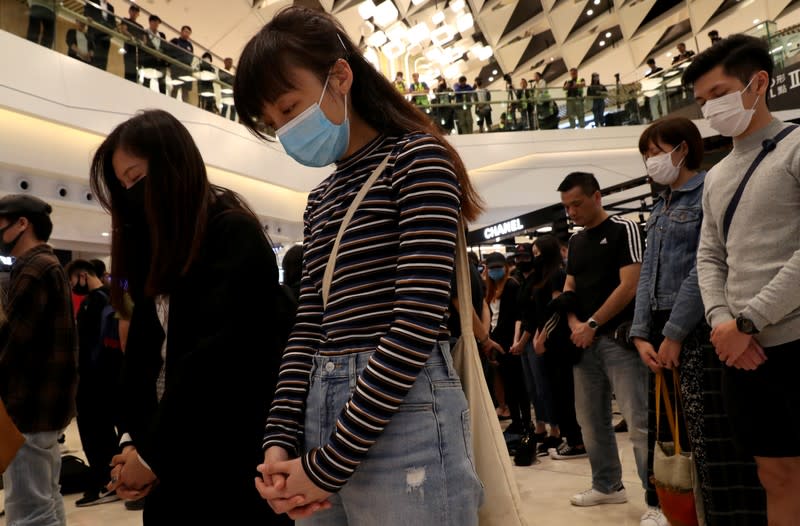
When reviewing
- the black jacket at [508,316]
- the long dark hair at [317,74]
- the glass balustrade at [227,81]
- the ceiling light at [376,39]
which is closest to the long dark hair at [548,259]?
the black jacket at [508,316]

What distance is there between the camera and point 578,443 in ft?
16.3

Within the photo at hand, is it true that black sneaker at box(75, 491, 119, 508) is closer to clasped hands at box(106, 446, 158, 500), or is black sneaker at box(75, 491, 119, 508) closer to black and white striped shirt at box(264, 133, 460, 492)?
clasped hands at box(106, 446, 158, 500)

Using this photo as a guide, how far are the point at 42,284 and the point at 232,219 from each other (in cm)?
156

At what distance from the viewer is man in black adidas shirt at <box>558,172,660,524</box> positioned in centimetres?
310

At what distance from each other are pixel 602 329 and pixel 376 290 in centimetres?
239

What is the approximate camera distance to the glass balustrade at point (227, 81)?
26.7 feet

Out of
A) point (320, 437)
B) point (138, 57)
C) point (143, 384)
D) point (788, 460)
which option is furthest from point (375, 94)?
point (138, 57)

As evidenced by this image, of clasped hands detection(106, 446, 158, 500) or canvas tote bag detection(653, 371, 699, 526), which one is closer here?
clasped hands detection(106, 446, 158, 500)

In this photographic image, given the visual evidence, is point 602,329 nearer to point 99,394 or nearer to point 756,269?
point 756,269

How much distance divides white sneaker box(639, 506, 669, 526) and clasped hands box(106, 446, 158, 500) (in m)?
2.31

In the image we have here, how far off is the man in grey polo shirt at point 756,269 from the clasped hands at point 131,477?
164cm

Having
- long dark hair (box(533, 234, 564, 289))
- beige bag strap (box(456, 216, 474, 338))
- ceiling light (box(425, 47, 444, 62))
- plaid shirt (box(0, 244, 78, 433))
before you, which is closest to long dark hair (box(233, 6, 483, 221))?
beige bag strap (box(456, 216, 474, 338))

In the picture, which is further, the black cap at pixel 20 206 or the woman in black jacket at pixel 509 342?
the woman in black jacket at pixel 509 342

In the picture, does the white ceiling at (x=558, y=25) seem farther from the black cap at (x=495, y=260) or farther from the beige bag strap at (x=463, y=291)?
the beige bag strap at (x=463, y=291)
